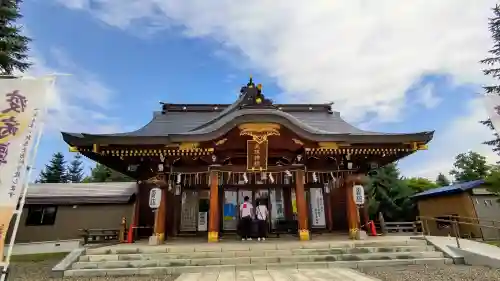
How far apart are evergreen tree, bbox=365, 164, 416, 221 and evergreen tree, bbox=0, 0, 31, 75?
22.2 meters

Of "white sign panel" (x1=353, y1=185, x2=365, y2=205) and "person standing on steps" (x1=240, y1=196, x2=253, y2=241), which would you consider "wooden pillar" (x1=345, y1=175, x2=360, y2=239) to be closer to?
"white sign panel" (x1=353, y1=185, x2=365, y2=205)

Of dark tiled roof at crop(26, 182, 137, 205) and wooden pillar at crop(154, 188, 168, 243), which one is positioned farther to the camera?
dark tiled roof at crop(26, 182, 137, 205)

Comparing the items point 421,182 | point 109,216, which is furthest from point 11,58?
point 421,182

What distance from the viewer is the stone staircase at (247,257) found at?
7.14m

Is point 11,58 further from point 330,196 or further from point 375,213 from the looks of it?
point 375,213

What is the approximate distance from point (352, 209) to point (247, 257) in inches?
175

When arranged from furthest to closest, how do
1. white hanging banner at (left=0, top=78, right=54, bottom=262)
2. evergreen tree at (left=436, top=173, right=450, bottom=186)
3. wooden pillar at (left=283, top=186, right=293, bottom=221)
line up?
evergreen tree at (left=436, top=173, right=450, bottom=186), wooden pillar at (left=283, top=186, right=293, bottom=221), white hanging banner at (left=0, top=78, right=54, bottom=262)

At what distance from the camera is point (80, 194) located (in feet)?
53.7

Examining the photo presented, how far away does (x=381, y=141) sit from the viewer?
33.0ft

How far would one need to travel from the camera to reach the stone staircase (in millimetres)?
7141

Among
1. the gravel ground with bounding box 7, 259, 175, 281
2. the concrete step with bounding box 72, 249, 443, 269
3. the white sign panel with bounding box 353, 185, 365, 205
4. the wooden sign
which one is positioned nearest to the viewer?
the gravel ground with bounding box 7, 259, 175, 281

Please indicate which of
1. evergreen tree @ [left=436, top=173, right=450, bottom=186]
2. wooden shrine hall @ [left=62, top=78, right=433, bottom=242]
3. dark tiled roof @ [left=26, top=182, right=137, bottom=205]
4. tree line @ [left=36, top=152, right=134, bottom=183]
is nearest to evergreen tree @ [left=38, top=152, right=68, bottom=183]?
tree line @ [left=36, top=152, right=134, bottom=183]

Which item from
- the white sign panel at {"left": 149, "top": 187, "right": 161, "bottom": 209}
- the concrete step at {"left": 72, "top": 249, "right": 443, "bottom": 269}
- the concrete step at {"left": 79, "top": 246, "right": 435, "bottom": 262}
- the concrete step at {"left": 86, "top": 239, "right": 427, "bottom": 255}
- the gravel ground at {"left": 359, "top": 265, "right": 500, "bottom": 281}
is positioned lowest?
the gravel ground at {"left": 359, "top": 265, "right": 500, "bottom": 281}

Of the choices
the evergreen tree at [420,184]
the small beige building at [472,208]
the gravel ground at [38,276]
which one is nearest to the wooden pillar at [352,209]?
the gravel ground at [38,276]
